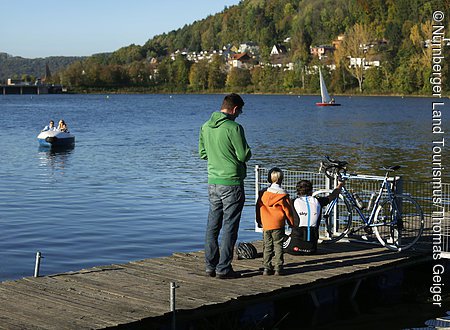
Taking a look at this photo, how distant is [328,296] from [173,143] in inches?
1682

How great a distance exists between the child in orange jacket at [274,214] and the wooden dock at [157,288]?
1.39 ft

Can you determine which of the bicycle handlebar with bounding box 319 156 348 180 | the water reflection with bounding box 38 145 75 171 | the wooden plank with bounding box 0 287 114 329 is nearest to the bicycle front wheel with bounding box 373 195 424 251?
the bicycle handlebar with bounding box 319 156 348 180

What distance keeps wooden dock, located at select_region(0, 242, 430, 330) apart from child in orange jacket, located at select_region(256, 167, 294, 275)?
0.42 meters

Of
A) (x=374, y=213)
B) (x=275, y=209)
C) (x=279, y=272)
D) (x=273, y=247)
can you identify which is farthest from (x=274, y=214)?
(x=374, y=213)

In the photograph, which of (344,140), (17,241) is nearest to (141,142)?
(344,140)

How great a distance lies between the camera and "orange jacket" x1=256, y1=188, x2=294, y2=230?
1160 cm

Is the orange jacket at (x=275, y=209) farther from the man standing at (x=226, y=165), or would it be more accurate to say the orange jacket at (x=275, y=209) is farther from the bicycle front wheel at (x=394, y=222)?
the bicycle front wheel at (x=394, y=222)

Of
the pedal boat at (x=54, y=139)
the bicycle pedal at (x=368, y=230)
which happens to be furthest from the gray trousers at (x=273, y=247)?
the pedal boat at (x=54, y=139)

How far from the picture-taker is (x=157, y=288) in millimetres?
10992

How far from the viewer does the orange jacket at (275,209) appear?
11.6m

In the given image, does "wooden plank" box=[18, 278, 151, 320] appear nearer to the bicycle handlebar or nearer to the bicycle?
the bicycle

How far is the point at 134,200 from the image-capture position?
25594mm

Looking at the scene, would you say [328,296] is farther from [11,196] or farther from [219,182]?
[11,196]

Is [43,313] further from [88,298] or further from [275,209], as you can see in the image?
[275,209]
